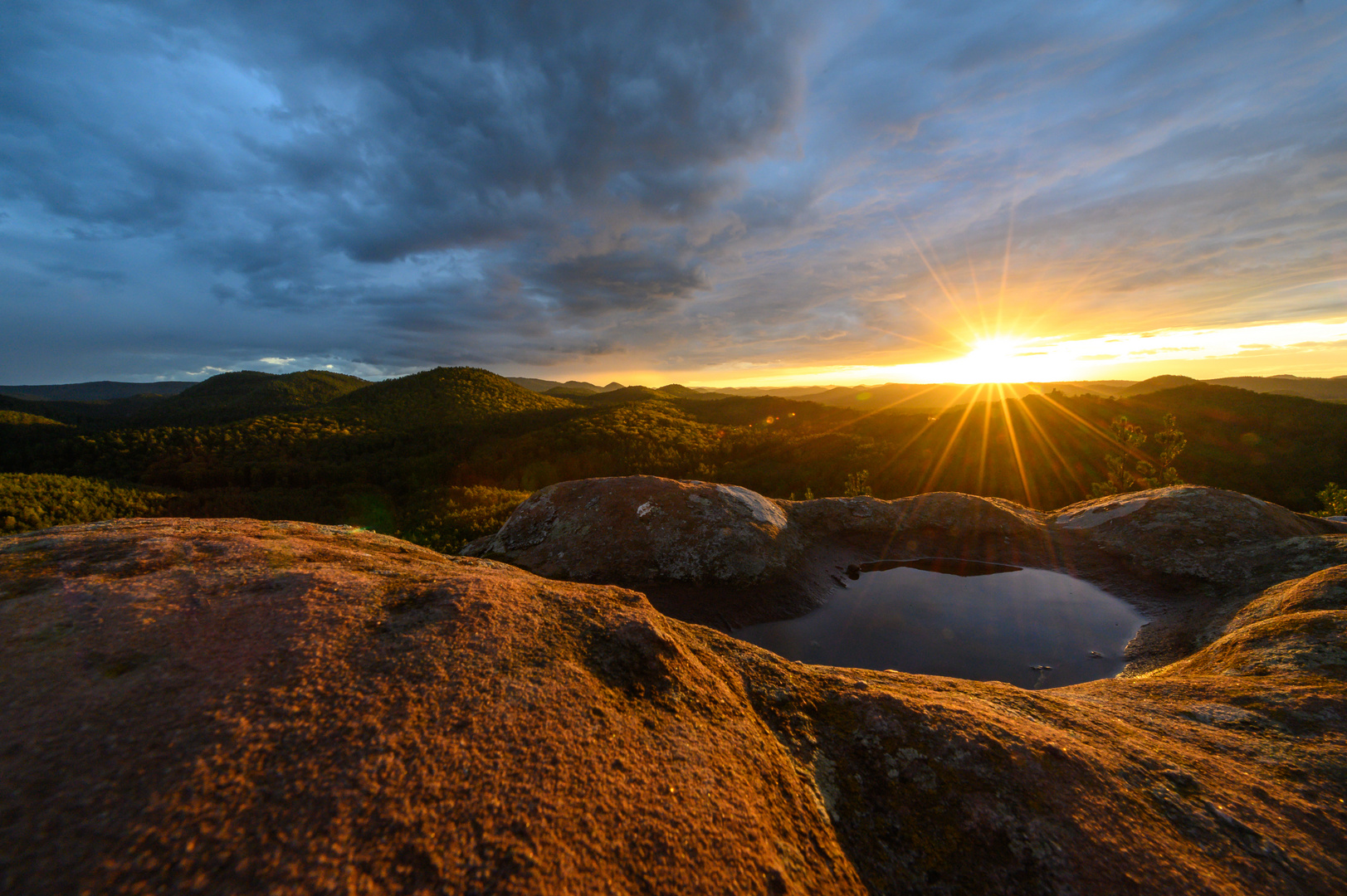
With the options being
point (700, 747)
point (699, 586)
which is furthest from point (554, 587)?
point (699, 586)

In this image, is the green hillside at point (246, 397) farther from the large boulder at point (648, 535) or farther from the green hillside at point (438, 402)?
the large boulder at point (648, 535)

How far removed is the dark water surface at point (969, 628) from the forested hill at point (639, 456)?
1026cm

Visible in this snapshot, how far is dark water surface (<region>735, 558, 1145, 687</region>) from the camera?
20.3 ft

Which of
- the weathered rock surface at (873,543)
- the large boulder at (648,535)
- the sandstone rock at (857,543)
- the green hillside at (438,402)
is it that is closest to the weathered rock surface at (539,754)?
the weathered rock surface at (873,543)

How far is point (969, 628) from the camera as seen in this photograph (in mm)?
6969

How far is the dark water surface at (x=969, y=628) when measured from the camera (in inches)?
244

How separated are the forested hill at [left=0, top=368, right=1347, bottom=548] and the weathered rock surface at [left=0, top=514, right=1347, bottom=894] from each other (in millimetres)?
10660

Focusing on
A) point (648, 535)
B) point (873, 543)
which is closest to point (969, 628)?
point (873, 543)

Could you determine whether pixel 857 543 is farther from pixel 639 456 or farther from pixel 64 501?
pixel 64 501

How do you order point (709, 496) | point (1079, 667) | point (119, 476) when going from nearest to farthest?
1. point (1079, 667)
2. point (709, 496)
3. point (119, 476)

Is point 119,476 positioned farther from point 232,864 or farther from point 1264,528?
point 1264,528

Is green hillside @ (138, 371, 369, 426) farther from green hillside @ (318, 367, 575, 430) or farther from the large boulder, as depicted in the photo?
the large boulder

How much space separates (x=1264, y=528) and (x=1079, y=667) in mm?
5951

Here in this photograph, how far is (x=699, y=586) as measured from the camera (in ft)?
27.0
